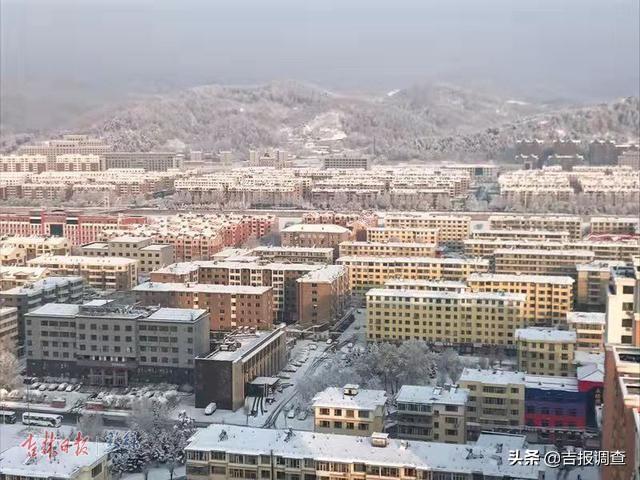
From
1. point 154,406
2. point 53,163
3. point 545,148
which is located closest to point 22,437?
point 154,406

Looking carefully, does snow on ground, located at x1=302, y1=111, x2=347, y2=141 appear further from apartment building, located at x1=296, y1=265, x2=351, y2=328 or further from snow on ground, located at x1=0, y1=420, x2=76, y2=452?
snow on ground, located at x1=0, y1=420, x2=76, y2=452

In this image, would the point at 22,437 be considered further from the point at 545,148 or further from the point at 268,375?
the point at 545,148

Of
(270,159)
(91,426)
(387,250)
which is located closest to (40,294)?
(91,426)

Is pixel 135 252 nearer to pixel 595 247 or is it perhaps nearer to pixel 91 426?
pixel 91 426

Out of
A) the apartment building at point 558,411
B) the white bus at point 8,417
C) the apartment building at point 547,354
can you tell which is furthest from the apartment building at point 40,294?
the apartment building at point 558,411

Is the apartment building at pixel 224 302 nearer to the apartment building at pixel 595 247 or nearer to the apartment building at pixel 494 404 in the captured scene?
the apartment building at pixel 494 404
